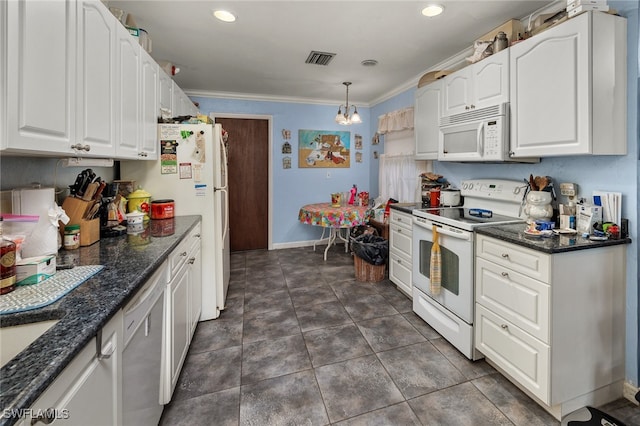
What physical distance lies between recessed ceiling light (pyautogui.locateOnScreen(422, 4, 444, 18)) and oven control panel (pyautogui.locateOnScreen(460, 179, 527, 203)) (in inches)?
54.7

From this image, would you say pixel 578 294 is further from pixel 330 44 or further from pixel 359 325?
pixel 330 44

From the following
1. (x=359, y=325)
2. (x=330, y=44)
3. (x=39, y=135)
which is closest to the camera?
(x=39, y=135)

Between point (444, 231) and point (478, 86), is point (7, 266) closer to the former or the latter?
point (444, 231)

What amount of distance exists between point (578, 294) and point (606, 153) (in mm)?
797

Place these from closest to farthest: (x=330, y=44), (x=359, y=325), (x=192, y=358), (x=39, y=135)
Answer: (x=39, y=135)
(x=192, y=358)
(x=359, y=325)
(x=330, y=44)

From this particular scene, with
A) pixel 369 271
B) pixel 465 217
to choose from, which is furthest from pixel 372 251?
pixel 465 217

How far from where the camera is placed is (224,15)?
2254 millimetres

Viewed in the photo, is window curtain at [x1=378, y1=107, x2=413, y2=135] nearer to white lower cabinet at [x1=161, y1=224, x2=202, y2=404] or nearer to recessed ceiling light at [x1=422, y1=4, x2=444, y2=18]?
recessed ceiling light at [x1=422, y1=4, x2=444, y2=18]

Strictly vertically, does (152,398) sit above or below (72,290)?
below

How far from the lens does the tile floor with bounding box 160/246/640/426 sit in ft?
5.29

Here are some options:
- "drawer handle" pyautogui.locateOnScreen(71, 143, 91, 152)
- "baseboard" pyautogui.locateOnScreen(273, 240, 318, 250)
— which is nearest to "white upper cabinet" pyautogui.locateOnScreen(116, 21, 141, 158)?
"drawer handle" pyautogui.locateOnScreen(71, 143, 91, 152)

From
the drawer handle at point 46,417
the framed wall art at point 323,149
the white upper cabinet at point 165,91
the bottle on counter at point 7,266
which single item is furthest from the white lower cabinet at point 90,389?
the framed wall art at point 323,149

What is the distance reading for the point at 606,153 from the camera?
1.66 metres

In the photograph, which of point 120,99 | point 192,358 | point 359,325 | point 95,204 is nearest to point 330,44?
point 120,99
